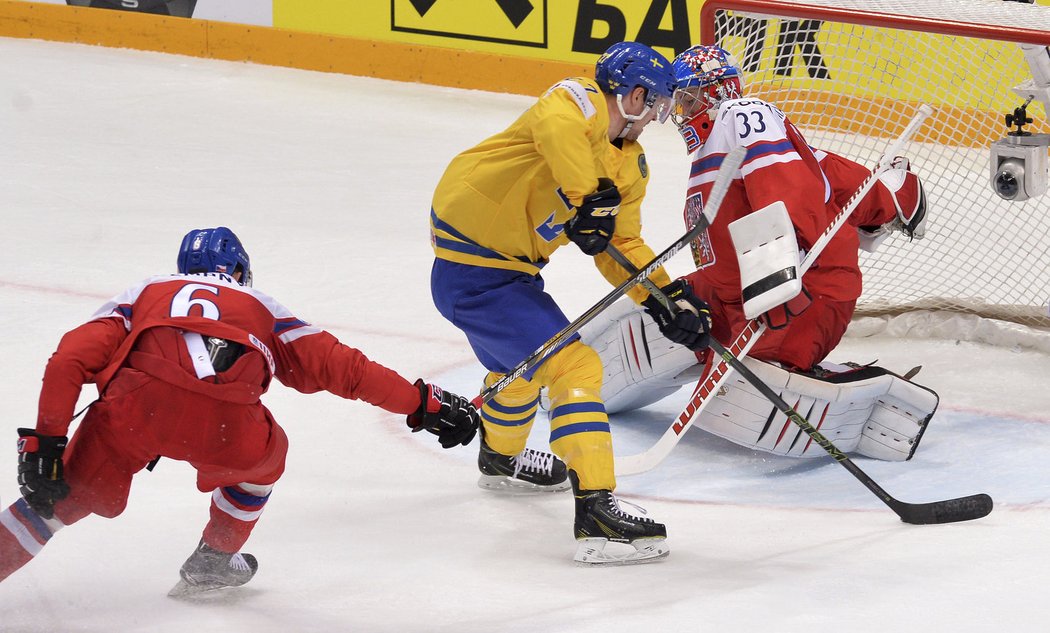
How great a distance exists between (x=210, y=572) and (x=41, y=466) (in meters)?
0.46

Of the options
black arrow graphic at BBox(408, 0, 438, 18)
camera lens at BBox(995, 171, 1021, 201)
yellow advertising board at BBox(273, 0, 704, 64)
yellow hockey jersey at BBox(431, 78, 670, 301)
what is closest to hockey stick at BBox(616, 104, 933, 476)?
yellow hockey jersey at BBox(431, 78, 670, 301)

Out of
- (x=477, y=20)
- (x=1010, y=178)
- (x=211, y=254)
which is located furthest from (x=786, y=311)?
(x=477, y=20)

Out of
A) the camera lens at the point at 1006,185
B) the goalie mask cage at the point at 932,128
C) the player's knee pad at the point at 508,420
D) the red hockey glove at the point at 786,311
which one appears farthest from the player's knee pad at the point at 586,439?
the goalie mask cage at the point at 932,128

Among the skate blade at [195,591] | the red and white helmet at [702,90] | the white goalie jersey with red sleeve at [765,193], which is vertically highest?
the red and white helmet at [702,90]

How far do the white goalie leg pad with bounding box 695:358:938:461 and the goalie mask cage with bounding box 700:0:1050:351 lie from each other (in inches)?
37.8

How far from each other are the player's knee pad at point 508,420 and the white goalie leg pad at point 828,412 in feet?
1.53

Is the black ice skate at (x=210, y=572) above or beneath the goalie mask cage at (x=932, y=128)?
beneath

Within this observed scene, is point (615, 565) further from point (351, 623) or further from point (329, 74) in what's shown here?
point (329, 74)

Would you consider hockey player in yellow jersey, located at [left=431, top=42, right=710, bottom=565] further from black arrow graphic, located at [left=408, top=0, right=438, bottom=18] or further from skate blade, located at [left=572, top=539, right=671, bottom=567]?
black arrow graphic, located at [left=408, top=0, right=438, bottom=18]

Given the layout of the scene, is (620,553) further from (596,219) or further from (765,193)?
(765,193)

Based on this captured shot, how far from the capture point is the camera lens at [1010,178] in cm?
383

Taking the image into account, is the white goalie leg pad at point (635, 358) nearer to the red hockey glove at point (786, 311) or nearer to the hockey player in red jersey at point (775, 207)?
the hockey player in red jersey at point (775, 207)

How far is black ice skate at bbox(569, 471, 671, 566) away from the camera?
9.51 ft

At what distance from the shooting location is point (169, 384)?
2.46 m
